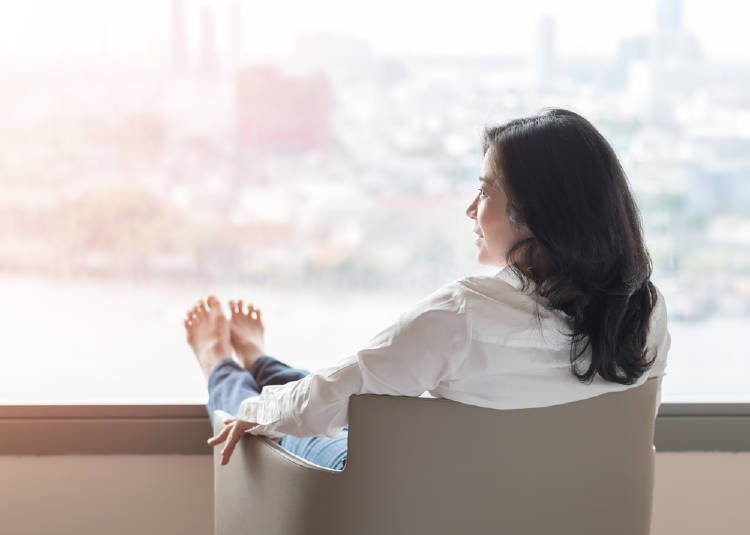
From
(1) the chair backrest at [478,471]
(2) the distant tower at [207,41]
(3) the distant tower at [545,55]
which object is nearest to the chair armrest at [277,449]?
(1) the chair backrest at [478,471]

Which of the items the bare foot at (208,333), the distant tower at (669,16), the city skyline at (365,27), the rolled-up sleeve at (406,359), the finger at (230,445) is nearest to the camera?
the rolled-up sleeve at (406,359)

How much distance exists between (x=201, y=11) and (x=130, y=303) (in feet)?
2.42

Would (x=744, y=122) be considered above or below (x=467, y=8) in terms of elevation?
below

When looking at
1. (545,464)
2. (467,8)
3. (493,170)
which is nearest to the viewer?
(545,464)

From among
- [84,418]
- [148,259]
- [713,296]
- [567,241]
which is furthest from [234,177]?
[713,296]

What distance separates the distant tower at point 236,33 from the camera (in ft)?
6.58

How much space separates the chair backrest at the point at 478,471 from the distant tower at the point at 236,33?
1.10 metres

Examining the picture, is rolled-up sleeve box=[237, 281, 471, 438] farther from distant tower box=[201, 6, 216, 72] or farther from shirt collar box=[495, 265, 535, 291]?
distant tower box=[201, 6, 216, 72]

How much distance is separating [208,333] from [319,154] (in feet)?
1.69

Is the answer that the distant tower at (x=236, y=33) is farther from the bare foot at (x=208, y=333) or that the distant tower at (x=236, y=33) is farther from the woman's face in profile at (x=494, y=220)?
the woman's face in profile at (x=494, y=220)

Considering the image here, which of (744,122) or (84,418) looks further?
(744,122)

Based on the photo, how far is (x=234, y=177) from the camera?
2.02 metres

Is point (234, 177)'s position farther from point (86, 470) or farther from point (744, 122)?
point (744, 122)

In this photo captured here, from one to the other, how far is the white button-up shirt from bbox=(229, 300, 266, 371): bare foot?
68 cm
